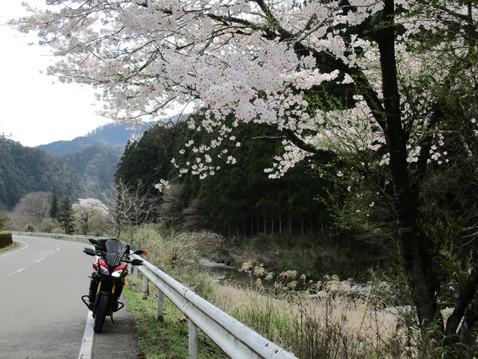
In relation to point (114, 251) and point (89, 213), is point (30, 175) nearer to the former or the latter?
point (89, 213)

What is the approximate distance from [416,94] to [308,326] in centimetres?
282

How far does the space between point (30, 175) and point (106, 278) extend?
358ft

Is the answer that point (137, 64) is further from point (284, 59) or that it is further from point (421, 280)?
point (421, 280)

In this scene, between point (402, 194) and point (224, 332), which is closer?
point (224, 332)

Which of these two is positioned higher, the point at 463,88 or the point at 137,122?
the point at 137,122

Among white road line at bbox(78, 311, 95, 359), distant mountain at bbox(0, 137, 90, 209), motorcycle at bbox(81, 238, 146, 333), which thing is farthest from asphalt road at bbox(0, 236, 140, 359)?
distant mountain at bbox(0, 137, 90, 209)

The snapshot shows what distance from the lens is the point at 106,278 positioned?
207 inches

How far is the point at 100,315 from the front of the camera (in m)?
5.07

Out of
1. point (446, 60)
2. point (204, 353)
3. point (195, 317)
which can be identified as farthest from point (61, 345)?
point (446, 60)

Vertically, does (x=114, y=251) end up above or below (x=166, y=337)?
above

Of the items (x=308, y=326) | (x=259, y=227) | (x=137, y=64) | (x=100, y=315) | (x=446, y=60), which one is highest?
(x=137, y=64)

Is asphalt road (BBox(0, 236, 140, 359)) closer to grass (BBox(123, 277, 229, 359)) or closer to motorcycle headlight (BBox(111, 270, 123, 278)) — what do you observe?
grass (BBox(123, 277, 229, 359))

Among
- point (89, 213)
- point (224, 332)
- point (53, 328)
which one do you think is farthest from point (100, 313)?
point (89, 213)

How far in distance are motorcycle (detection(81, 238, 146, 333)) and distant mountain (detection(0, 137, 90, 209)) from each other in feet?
308
